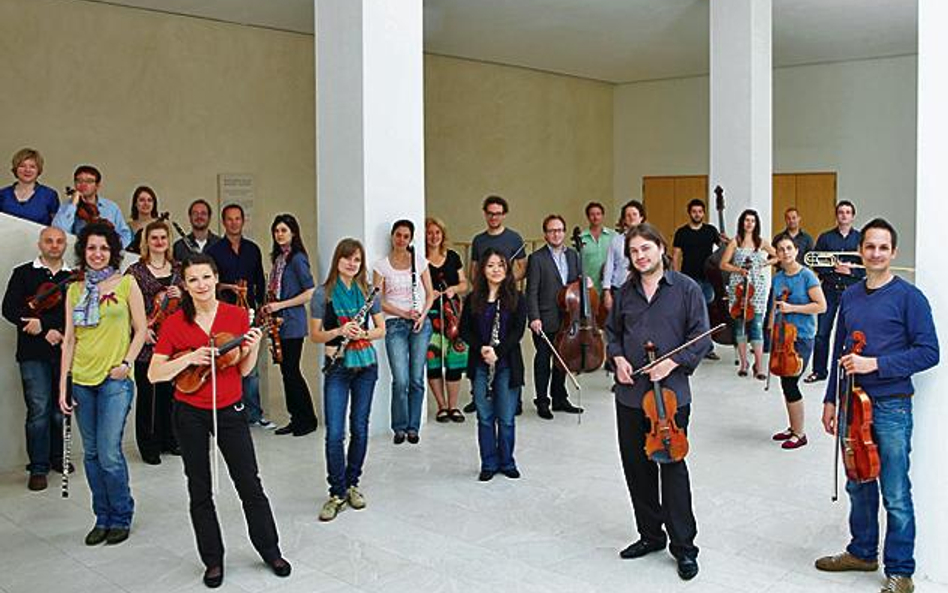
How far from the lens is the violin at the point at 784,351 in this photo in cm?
618

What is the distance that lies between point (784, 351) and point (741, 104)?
5000mm

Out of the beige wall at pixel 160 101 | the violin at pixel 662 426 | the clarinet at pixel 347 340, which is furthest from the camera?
the beige wall at pixel 160 101

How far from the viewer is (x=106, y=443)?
492cm

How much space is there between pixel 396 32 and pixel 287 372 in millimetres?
2408

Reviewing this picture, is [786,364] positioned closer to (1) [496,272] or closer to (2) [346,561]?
(1) [496,272]

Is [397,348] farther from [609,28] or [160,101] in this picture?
[609,28]

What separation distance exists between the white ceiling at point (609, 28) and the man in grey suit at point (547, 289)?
3.87 m

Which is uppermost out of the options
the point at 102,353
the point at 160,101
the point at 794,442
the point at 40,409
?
the point at 160,101

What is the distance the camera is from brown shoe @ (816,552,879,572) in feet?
14.4

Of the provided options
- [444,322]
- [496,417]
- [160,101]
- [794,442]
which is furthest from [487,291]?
[160,101]

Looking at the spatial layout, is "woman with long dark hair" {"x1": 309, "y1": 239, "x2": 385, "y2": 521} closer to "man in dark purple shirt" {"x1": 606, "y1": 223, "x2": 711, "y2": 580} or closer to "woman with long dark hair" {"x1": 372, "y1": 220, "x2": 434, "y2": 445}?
"man in dark purple shirt" {"x1": 606, "y1": 223, "x2": 711, "y2": 580}

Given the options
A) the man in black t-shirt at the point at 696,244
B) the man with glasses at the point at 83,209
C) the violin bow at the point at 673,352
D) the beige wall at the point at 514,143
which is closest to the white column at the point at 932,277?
the violin bow at the point at 673,352

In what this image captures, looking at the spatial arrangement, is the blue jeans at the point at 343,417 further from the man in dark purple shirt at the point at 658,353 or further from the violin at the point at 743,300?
the violin at the point at 743,300

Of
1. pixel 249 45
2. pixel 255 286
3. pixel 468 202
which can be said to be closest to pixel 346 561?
pixel 255 286
